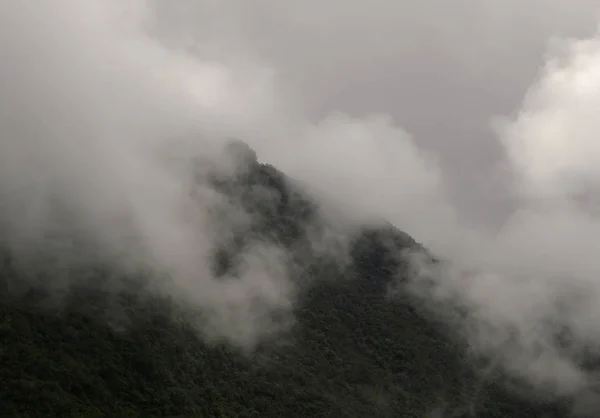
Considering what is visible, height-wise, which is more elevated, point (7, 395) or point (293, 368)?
point (293, 368)

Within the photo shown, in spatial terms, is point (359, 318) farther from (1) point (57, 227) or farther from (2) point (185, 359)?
(1) point (57, 227)

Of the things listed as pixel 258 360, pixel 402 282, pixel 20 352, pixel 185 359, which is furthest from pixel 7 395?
pixel 402 282

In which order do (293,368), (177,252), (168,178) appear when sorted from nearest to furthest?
(293,368), (177,252), (168,178)

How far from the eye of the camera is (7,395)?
94.4 m

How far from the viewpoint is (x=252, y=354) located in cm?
14600

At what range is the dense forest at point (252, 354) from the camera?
104500 millimetres

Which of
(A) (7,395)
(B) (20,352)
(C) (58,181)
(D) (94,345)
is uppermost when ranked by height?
(C) (58,181)

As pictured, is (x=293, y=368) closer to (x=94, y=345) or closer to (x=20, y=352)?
(x=94, y=345)

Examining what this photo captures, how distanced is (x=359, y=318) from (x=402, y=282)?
26.1 m

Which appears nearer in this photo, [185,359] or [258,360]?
[185,359]

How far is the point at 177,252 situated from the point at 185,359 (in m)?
43.7

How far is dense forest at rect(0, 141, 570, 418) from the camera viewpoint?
104m

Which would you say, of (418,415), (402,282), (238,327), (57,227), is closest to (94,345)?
(57,227)

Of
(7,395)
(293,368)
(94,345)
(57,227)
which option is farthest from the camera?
(293,368)
